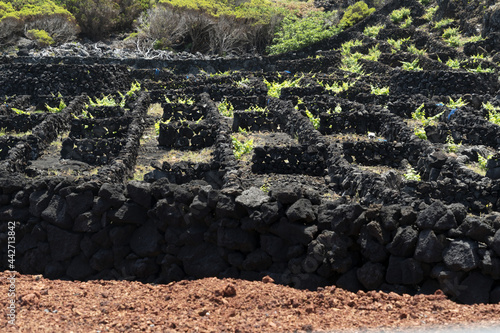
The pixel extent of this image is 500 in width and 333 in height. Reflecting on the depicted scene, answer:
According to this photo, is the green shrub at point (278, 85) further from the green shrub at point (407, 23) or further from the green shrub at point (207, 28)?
the green shrub at point (207, 28)

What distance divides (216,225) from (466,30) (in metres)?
32.7

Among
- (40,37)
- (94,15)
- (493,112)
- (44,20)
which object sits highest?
(493,112)

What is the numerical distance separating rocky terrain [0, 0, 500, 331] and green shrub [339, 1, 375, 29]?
16663 millimetres

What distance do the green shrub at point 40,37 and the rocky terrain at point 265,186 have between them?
1426cm

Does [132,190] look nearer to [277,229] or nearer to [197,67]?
[277,229]

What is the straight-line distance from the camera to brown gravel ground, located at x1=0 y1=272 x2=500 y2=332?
20.1 feet

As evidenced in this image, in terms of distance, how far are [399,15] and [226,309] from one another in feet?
131

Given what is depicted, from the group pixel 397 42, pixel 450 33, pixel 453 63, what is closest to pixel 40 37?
pixel 397 42

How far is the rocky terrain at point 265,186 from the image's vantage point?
7.17 meters

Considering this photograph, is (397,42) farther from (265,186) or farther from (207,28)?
(265,186)

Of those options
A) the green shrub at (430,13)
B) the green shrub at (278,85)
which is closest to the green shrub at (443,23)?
the green shrub at (430,13)

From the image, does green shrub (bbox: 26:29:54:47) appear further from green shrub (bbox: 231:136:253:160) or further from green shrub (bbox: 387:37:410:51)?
green shrub (bbox: 231:136:253:160)

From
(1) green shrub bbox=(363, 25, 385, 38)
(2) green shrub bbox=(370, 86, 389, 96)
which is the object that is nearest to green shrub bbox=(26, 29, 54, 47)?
(1) green shrub bbox=(363, 25, 385, 38)

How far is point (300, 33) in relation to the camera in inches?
1662
